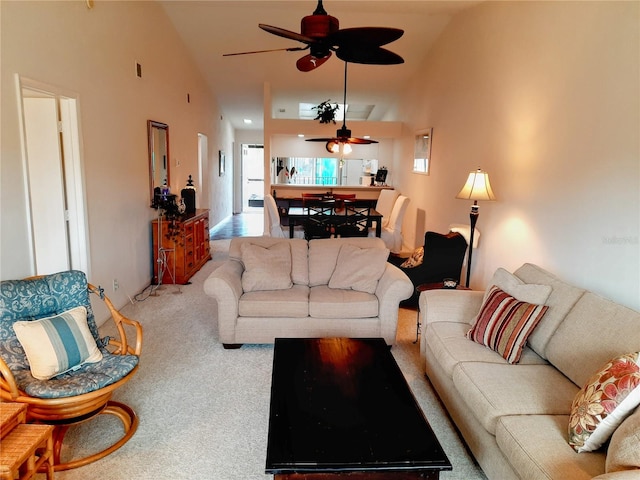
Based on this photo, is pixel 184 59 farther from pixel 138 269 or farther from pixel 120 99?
pixel 138 269

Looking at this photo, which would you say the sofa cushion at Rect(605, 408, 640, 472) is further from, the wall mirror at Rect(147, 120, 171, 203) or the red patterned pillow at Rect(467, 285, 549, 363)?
the wall mirror at Rect(147, 120, 171, 203)

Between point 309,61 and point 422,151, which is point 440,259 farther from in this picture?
point 422,151

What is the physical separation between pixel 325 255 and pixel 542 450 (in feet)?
7.91

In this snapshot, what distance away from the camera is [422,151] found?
6574 mm

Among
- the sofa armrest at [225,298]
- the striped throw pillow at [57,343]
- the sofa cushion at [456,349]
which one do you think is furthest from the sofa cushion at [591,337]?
the striped throw pillow at [57,343]

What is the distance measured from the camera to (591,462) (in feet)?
5.05

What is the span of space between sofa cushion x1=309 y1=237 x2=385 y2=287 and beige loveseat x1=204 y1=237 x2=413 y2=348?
0.09ft

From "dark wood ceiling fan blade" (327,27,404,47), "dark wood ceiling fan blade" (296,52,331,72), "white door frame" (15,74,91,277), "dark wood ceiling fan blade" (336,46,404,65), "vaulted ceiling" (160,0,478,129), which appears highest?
"vaulted ceiling" (160,0,478,129)

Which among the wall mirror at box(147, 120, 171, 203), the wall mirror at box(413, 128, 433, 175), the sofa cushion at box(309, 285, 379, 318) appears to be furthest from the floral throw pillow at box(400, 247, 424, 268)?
the wall mirror at box(147, 120, 171, 203)

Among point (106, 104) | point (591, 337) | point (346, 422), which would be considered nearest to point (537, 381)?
point (591, 337)

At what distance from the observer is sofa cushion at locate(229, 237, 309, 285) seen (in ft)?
12.1

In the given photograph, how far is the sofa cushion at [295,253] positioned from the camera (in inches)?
145

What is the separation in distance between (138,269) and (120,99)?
1.83 metres

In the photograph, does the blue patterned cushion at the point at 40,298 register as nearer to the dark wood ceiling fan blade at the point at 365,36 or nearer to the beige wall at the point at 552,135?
the dark wood ceiling fan blade at the point at 365,36
